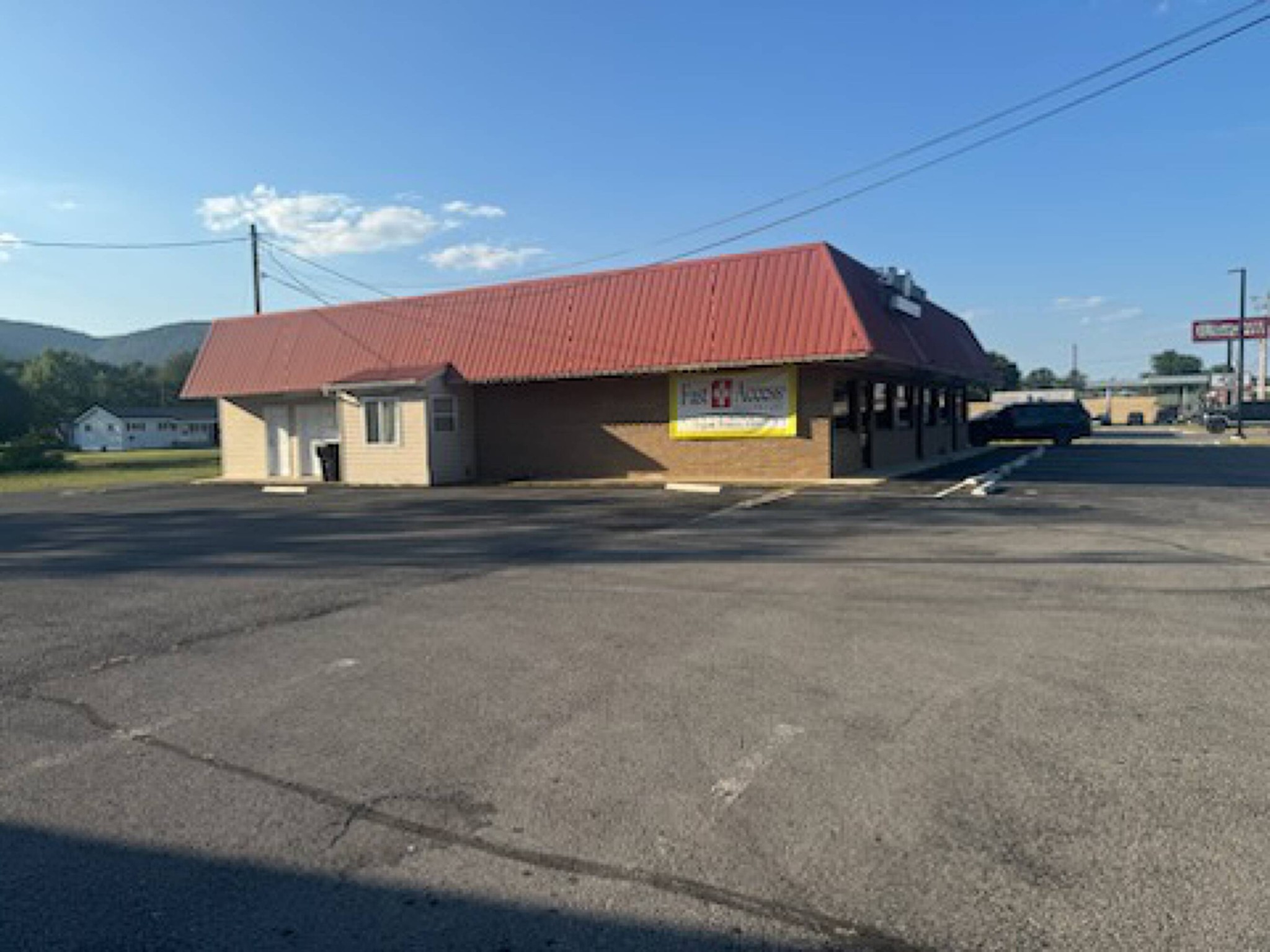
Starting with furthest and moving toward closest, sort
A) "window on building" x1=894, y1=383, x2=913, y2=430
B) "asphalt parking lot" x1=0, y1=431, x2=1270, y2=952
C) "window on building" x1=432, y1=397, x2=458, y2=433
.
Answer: "window on building" x1=894, y1=383, x2=913, y2=430 → "window on building" x1=432, y1=397, x2=458, y2=433 → "asphalt parking lot" x1=0, y1=431, x2=1270, y2=952

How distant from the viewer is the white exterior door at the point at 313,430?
27188 millimetres

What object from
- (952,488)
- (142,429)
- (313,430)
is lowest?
(952,488)

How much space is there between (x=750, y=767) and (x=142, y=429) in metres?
103

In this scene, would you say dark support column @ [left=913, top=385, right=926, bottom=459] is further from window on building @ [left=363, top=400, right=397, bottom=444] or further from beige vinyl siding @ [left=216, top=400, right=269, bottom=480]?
beige vinyl siding @ [left=216, top=400, right=269, bottom=480]

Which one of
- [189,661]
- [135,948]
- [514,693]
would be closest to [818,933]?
[135,948]

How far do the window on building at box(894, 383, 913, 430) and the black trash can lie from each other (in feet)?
56.5

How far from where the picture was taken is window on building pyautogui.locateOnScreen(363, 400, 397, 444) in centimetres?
2388

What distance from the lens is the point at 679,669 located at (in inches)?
219

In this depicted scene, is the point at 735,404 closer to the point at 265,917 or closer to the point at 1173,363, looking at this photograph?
the point at 265,917

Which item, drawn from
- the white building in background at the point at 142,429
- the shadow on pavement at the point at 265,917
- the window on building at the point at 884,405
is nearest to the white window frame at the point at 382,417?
the window on building at the point at 884,405

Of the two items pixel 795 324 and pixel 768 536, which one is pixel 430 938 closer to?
pixel 768 536

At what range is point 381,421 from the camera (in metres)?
24.1

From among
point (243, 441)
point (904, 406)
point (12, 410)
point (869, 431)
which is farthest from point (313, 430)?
point (12, 410)

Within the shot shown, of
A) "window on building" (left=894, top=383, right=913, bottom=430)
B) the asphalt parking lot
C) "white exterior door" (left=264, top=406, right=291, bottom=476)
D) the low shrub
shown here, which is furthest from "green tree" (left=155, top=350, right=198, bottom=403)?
the asphalt parking lot
